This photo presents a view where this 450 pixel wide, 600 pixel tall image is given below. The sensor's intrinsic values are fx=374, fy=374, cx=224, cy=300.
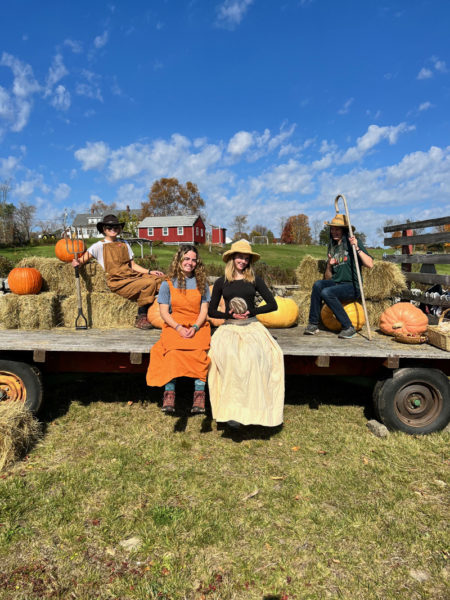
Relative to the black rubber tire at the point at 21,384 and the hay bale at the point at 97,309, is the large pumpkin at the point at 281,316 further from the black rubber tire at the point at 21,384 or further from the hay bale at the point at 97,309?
the black rubber tire at the point at 21,384

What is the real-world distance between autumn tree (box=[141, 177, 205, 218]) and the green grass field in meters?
64.0

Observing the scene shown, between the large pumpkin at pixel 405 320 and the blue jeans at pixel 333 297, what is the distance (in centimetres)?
50

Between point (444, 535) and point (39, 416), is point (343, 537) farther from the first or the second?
point (39, 416)

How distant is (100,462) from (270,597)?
2.02 meters

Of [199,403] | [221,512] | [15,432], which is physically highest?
[199,403]

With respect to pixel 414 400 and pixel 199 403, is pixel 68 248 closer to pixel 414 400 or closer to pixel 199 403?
pixel 199 403

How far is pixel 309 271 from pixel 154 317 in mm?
2931

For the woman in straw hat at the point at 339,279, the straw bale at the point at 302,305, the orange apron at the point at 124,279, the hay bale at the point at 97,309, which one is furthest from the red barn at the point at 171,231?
the woman in straw hat at the point at 339,279

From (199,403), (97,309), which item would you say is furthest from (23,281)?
(199,403)

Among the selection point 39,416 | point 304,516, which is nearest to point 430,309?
point 304,516

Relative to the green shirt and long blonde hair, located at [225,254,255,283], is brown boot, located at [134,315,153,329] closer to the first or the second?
long blonde hair, located at [225,254,255,283]

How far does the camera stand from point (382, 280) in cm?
586

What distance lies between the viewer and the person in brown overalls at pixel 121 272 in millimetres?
5344

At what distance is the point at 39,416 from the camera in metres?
4.50
